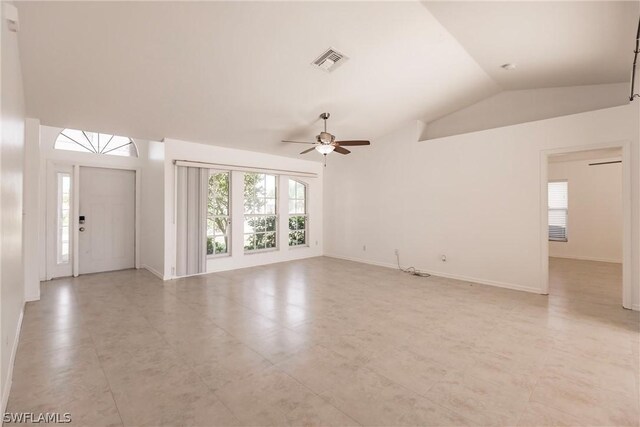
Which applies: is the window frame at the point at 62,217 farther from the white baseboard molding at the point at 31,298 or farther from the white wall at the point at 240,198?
the white wall at the point at 240,198

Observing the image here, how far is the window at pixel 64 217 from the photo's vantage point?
4.87 meters

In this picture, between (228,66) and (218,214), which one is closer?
(228,66)

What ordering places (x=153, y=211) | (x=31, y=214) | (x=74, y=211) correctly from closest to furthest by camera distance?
(x=31, y=214) < (x=74, y=211) < (x=153, y=211)

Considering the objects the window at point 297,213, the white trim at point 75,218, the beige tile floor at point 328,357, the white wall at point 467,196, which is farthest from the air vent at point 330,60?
the white trim at point 75,218

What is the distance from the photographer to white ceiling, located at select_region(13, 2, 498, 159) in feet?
8.32

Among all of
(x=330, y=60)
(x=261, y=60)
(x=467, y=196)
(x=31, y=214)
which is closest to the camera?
(x=261, y=60)

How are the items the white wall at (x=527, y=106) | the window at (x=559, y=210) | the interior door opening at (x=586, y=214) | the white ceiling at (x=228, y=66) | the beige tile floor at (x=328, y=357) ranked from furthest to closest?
the window at (x=559, y=210)
the interior door opening at (x=586, y=214)
the white wall at (x=527, y=106)
the white ceiling at (x=228, y=66)
the beige tile floor at (x=328, y=357)

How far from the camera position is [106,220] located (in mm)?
5367

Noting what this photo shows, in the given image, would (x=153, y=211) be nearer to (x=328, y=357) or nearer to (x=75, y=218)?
(x=75, y=218)

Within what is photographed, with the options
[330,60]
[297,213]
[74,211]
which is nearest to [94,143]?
[74,211]

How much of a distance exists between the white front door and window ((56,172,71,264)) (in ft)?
0.55

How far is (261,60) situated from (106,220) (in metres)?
4.45

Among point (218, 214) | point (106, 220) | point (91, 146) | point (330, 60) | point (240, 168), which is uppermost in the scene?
point (330, 60)

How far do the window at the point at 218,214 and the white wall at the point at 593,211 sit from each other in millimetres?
→ 7888
